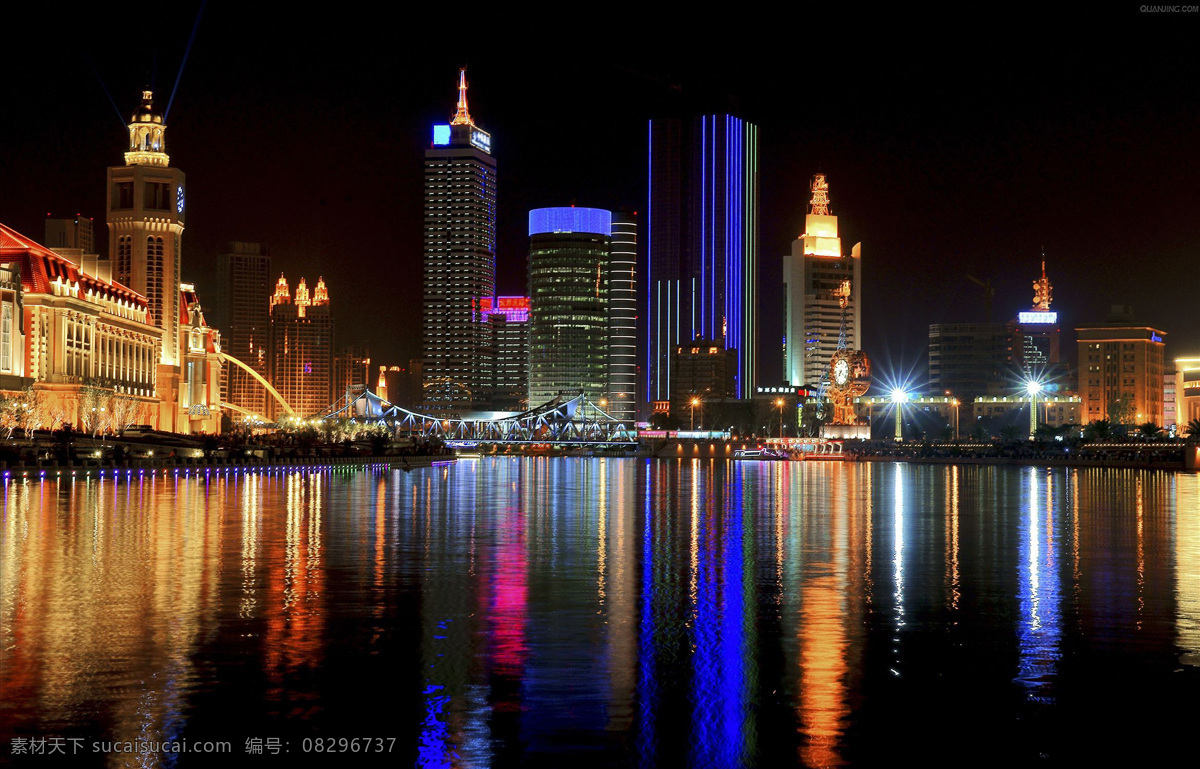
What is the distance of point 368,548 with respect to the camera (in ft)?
88.3

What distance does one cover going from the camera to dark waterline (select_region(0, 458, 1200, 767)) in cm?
1125

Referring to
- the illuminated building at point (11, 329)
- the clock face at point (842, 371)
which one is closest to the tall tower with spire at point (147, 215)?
the illuminated building at point (11, 329)

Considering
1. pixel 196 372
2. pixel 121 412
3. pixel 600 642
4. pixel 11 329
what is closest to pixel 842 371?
pixel 196 372

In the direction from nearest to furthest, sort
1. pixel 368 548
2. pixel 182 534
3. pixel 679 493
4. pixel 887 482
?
pixel 368 548, pixel 182 534, pixel 679 493, pixel 887 482

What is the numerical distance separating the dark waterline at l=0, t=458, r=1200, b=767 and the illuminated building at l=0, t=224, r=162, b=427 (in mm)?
69457

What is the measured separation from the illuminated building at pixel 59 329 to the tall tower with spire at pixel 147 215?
45.5 ft

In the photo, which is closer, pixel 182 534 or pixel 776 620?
pixel 776 620

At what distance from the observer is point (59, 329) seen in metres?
106

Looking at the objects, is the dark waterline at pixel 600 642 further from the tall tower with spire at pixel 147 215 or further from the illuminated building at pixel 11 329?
the tall tower with spire at pixel 147 215

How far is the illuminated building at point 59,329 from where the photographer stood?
9494cm

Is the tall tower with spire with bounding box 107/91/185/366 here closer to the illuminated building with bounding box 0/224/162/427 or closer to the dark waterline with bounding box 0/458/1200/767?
the illuminated building with bounding box 0/224/162/427

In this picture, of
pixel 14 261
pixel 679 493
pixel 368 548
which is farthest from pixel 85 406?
pixel 368 548

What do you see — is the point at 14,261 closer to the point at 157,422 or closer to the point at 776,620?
the point at 157,422

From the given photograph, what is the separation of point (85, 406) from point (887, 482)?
223ft
